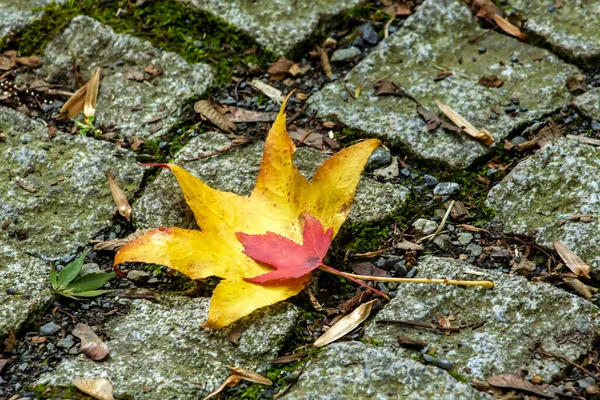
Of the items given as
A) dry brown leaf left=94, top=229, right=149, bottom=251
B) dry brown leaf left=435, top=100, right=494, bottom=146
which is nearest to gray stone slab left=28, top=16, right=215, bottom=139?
dry brown leaf left=94, top=229, right=149, bottom=251

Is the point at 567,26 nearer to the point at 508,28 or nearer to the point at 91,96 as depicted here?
the point at 508,28

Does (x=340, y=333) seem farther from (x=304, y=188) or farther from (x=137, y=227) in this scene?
(x=137, y=227)

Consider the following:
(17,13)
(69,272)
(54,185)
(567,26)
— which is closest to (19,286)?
(69,272)

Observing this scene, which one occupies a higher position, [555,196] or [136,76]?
[136,76]

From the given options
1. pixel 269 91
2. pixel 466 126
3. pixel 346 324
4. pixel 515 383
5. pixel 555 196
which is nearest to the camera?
pixel 515 383

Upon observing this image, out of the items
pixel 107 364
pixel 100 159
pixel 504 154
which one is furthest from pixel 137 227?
pixel 504 154

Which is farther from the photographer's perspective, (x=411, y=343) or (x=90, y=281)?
(x=90, y=281)

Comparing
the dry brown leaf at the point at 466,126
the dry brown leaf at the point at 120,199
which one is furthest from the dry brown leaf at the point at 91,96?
the dry brown leaf at the point at 466,126
